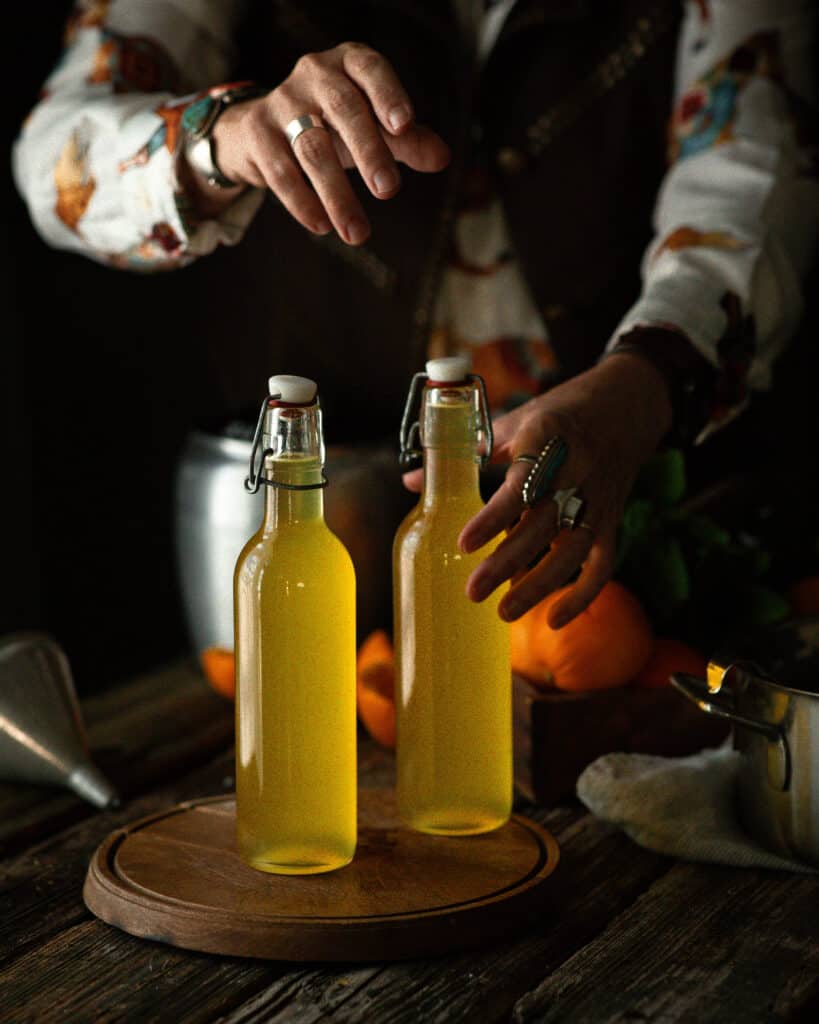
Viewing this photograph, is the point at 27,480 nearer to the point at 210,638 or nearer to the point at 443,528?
the point at 210,638

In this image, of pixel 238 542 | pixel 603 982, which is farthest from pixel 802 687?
pixel 238 542

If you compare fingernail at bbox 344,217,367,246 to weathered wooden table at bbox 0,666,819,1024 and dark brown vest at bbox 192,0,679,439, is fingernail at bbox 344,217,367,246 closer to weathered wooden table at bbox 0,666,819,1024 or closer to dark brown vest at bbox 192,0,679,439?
weathered wooden table at bbox 0,666,819,1024

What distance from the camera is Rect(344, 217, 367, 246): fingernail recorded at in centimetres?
75

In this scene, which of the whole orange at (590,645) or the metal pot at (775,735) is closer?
the metal pot at (775,735)

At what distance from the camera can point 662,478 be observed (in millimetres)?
1013

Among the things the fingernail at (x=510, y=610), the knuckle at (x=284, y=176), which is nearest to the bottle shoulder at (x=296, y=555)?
the fingernail at (x=510, y=610)

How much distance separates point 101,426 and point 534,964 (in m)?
1.08

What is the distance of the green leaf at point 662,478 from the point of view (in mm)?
1013

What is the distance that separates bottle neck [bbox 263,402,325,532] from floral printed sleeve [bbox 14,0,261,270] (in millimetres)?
294

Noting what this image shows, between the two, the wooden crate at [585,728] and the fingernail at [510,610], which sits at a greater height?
the fingernail at [510,610]

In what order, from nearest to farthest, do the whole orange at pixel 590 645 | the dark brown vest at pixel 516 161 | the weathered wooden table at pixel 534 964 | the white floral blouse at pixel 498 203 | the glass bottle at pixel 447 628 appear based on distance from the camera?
the weathered wooden table at pixel 534 964 → the glass bottle at pixel 447 628 → the whole orange at pixel 590 645 → the white floral blouse at pixel 498 203 → the dark brown vest at pixel 516 161

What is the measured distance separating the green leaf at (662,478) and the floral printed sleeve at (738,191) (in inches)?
3.6

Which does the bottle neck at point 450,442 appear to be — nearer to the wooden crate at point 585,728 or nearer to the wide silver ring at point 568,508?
the wide silver ring at point 568,508

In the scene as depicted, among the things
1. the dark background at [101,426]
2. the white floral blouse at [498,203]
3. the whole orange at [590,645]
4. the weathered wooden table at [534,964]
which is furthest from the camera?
the dark background at [101,426]
